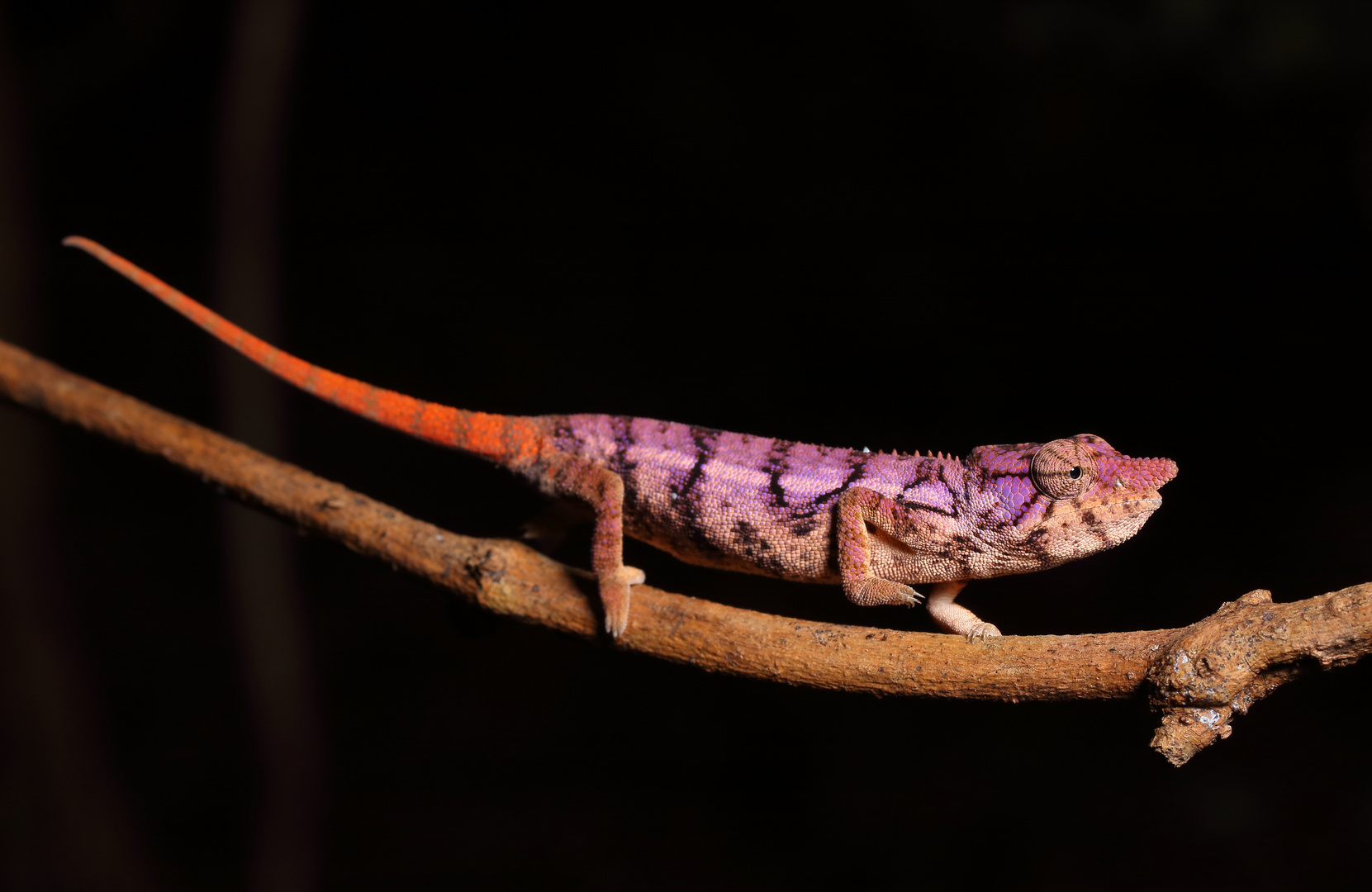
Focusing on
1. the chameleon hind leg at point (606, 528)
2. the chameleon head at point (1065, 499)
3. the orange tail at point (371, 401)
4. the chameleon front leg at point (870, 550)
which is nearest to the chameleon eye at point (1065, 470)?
the chameleon head at point (1065, 499)

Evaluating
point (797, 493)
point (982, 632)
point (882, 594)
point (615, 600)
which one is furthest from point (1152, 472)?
point (615, 600)

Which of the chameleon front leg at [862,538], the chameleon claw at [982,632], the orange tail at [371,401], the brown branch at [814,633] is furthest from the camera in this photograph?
the orange tail at [371,401]

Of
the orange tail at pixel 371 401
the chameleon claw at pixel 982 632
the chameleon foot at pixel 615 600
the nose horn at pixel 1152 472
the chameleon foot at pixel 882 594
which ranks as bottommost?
the chameleon foot at pixel 615 600

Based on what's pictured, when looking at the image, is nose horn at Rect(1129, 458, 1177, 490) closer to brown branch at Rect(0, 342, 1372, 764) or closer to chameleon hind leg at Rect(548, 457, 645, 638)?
brown branch at Rect(0, 342, 1372, 764)

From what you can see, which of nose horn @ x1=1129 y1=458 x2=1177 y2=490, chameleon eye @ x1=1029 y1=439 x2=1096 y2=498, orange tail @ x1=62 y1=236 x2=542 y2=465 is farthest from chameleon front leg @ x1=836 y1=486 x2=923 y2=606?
orange tail @ x1=62 y1=236 x2=542 y2=465

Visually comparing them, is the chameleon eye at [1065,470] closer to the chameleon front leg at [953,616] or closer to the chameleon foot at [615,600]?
the chameleon front leg at [953,616]

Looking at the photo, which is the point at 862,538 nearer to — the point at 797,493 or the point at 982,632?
the point at 797,493

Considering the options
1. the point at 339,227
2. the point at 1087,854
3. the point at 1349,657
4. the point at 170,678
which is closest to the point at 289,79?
the point at 339,227

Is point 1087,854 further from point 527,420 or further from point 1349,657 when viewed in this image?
point 527,420
